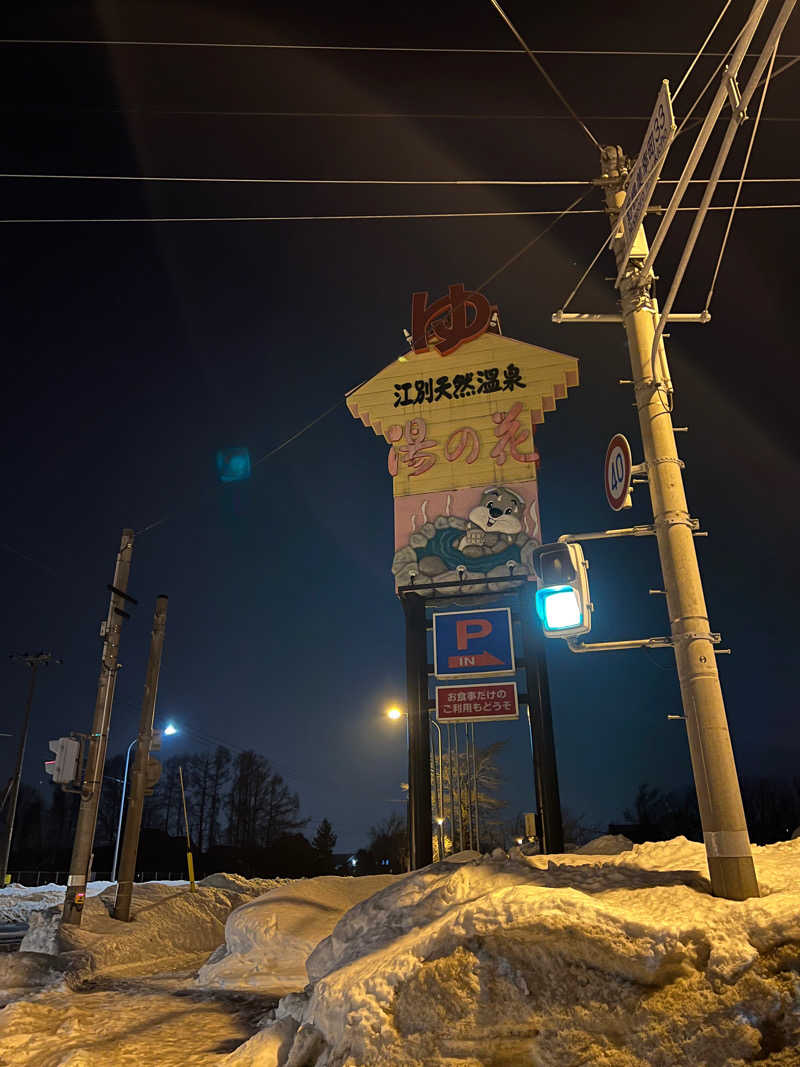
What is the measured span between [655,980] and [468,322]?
671 inches

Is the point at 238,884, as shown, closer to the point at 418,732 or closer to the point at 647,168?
the point at 418,732

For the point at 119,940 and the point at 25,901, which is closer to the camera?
the point at 119,940

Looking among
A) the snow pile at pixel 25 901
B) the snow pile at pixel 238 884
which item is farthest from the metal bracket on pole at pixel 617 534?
the snow pile at pixel 25 901

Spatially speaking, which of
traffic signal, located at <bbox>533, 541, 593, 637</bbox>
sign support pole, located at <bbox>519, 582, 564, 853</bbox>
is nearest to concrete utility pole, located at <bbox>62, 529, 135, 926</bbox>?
sign support pole, located at <bbox>519, 582, 564, 853</bbox>

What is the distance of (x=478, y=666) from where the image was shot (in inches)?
651

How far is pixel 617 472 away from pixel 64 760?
495 inches

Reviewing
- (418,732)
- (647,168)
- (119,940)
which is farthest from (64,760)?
(647,168)

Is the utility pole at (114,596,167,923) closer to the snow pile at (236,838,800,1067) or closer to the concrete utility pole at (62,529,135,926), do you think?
the concrete utility pole at (62,529,135,926)

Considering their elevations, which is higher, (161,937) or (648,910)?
(648,910)

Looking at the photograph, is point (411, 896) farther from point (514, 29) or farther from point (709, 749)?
point (514, 29)

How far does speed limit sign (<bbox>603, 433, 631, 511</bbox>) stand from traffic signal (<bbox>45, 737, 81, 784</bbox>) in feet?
40.2

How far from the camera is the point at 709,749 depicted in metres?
6.02

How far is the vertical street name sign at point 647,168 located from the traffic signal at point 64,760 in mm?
13341

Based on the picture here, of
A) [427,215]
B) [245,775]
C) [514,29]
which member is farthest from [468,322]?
[245,775]
